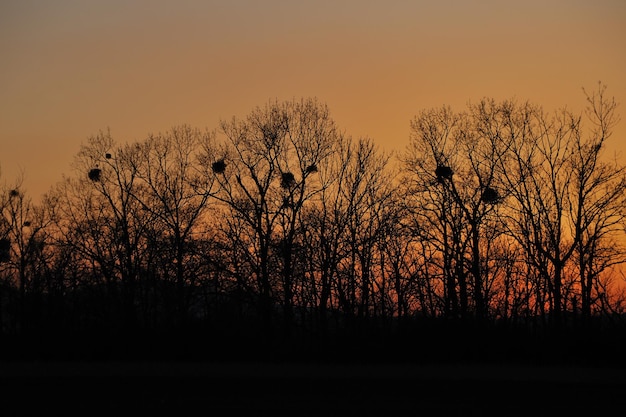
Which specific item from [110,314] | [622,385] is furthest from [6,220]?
[622,385]

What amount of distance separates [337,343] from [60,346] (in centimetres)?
867

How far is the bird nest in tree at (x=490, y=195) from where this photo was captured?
36.7 metres

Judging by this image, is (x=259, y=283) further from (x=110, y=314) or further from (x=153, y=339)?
(x=153, y=339)

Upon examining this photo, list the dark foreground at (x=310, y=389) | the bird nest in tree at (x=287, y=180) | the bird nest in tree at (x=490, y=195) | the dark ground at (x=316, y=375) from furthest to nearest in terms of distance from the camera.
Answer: the bird nest in tree at (x=287, y=180) → the bird nest in tree at (x=490, y=195) → the dark ground at (x=316, y=375) → the dark foreground at (x=310, y=389)

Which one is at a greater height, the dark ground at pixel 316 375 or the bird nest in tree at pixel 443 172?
the bird nest in tree at pixel 443 172

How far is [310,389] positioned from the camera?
1789cm

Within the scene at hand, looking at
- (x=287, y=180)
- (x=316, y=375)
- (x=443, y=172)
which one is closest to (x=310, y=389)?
(x=316, y=375)

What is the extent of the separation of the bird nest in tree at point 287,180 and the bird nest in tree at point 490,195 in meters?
9.52

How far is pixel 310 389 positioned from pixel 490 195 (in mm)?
21182

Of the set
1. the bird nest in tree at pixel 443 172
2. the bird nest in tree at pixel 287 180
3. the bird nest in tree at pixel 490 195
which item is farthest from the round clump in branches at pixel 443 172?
the bird nest in tree at pixel 287 180

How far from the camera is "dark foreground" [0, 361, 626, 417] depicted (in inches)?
606

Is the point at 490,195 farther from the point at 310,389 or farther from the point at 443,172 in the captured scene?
the point at 310,389

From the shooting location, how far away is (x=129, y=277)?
4562 centimetres

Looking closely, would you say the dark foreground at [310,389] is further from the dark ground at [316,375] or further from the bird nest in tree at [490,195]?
the bird nest in tree at [490,195]
